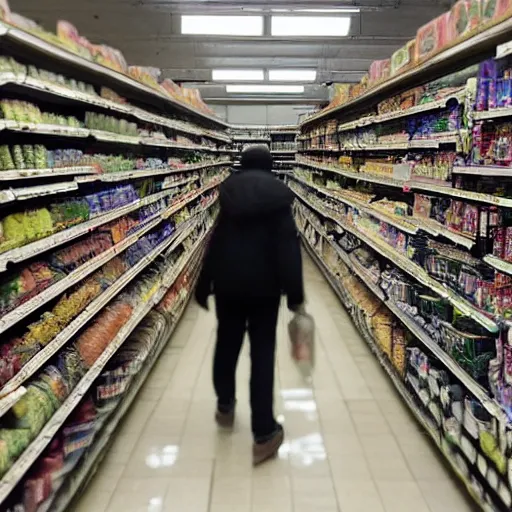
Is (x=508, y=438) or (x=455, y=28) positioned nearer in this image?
(x=508, y=438)

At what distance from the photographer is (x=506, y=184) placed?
245 centimetres

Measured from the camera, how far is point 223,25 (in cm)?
580

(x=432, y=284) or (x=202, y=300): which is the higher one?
(x=432, y=284)

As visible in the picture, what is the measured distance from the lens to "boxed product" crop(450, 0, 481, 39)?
2486 mm

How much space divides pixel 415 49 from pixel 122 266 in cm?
240

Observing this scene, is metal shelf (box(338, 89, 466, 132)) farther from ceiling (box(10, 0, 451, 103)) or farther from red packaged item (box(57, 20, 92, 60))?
ceiling (box(10, 0, 451, 103))

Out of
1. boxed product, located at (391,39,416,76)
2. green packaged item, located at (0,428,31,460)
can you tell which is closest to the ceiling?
boxed product, located at (391,39,416,76)

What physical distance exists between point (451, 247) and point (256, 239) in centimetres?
108

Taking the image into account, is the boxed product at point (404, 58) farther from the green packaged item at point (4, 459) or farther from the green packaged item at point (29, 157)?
the green packaged item at point (4, 459)

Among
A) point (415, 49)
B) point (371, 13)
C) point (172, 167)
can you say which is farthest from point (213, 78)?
point (415, 49)

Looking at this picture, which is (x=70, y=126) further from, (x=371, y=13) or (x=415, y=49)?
(x=371, y=13)

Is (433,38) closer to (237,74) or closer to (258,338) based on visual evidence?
(258,338)

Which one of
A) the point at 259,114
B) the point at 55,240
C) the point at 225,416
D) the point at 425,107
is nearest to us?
the point at 55,240

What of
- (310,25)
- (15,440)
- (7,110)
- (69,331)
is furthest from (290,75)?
(15,440)
